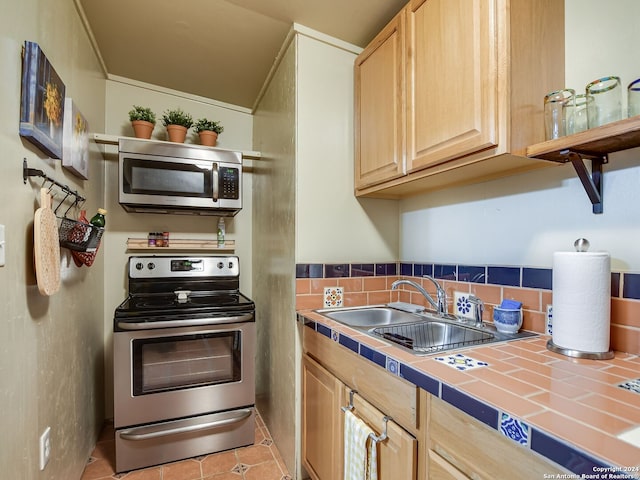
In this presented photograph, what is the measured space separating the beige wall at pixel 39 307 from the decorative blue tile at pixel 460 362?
1222 mm

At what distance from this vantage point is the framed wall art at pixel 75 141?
1.37m

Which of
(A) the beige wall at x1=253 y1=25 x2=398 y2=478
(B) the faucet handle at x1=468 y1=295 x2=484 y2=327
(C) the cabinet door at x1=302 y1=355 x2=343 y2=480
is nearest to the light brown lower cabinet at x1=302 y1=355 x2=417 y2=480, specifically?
(C) the cabinet door at x1=302 y1=355 x2=343 y2=480

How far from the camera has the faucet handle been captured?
1.36 m

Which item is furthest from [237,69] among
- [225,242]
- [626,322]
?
[626,322]

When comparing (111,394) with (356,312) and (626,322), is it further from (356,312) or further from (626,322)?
(626,322)

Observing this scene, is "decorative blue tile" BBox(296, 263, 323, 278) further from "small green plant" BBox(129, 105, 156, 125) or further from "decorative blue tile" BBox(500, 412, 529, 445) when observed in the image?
"small green plant" BBox(129, 105, 156, 125)

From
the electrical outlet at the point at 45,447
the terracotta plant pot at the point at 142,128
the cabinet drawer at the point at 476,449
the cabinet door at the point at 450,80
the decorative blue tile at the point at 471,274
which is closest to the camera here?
the cabinet drawer at the point at 476,449

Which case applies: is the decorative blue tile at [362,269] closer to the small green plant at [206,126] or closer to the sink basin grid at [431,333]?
the sink basin grid at [431,333]

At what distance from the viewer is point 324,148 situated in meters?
1.74

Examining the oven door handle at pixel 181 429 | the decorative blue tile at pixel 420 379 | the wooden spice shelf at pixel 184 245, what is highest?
the wooden spice shelf at pixel 184 245

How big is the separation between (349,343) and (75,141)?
4.86 ft

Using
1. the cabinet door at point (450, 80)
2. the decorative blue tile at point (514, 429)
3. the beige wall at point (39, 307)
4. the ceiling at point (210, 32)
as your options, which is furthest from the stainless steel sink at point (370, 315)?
the ceiling at point (210, 32)

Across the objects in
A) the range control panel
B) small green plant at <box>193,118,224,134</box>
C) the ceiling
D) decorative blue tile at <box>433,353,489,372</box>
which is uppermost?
the ceiling

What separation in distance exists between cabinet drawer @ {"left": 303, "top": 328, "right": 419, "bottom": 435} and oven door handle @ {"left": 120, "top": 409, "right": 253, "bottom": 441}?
2.50ft
